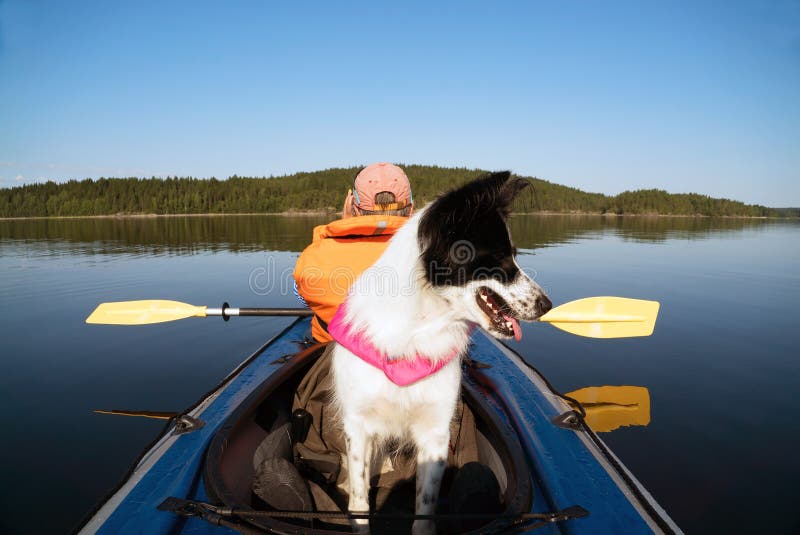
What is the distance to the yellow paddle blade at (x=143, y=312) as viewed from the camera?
564 cm

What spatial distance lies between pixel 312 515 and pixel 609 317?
4.66 m

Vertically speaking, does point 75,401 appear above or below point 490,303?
below

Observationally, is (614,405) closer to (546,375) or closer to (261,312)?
(546,375)

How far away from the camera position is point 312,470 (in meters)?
3.28

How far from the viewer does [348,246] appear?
316 centimetres

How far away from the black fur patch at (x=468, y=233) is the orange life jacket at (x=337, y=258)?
0.84m

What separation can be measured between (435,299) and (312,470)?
1957 millimetres

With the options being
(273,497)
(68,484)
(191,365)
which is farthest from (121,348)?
(273,497)

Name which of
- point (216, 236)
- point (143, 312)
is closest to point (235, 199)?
point (216, 236)

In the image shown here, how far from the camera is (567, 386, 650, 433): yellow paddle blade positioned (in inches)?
231

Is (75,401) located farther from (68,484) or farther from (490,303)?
(490,303)

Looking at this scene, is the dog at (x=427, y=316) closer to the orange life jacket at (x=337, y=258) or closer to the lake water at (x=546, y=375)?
the orange life jacket at (x=337, y=258)

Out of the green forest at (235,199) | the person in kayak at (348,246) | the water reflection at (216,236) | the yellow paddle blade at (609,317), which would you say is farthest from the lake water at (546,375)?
the green forest at (235,199)

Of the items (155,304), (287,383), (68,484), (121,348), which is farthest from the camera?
(121,348)
